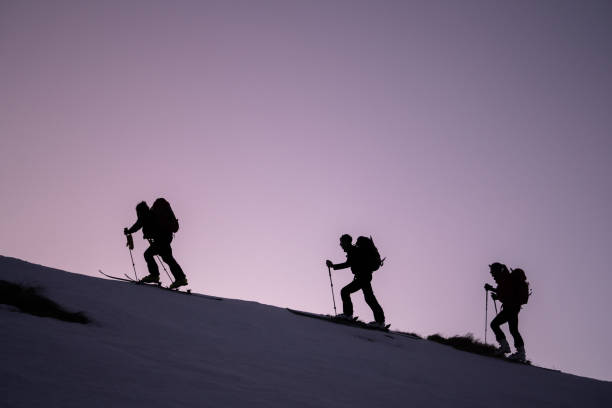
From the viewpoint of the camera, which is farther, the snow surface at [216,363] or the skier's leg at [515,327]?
the skier's leg at [515,327]

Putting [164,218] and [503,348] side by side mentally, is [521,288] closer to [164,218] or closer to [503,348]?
[503,348]

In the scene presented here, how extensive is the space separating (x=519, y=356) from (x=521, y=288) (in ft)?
4.15

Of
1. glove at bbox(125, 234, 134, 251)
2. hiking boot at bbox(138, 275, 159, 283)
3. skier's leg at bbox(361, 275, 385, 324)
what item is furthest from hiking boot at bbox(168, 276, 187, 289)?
skier's leg at bbox(361, 275, 385, 324)

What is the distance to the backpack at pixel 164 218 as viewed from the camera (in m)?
8.30

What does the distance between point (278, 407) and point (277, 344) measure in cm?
220

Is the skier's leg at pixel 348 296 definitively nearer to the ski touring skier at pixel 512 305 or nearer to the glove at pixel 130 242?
the ski touring skier at pixel 512 305

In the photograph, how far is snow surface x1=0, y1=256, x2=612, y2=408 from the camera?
8.17ft

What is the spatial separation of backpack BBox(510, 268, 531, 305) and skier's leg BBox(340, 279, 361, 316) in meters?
2.97

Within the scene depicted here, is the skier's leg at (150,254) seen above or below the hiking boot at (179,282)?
above

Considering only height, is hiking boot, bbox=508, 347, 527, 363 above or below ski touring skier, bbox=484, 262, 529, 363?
below

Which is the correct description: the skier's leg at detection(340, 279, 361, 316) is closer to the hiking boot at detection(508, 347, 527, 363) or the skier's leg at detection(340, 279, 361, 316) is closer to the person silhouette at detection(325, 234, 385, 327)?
the person silhouette at detection(325, 234, 385, 327)

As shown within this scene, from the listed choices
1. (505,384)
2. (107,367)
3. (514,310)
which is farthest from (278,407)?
(514,310)

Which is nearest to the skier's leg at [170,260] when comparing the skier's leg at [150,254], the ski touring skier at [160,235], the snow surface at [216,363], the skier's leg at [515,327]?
the ski touring skier at [160,235]

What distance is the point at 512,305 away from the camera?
8281mm
